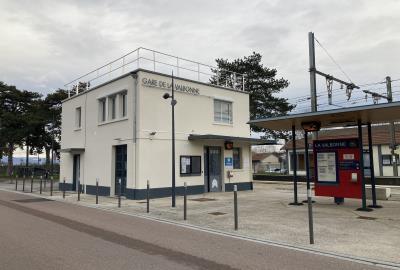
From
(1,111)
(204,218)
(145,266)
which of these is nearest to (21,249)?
(145,266)

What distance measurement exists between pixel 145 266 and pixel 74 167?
20.3 meters

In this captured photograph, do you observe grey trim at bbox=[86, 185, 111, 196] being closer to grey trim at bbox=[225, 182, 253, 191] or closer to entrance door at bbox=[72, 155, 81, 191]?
entrance door at bbox=[72, 155, 81, 191]

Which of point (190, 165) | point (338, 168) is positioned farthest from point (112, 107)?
point (338, 168)

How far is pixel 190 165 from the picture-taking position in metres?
21.3

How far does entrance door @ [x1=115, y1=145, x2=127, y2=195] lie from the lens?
20.2m

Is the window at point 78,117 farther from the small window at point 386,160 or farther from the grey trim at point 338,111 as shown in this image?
the small window at point 386,160

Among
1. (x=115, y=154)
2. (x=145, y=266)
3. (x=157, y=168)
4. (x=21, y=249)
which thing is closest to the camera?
(x=145, y=266)

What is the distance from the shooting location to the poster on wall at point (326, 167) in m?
15.1

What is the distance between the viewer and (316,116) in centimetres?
1411

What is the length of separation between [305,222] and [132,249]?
5.66 meters

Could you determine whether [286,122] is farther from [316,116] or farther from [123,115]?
[123,115]

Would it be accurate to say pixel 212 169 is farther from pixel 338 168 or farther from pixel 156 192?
pixel 338 168

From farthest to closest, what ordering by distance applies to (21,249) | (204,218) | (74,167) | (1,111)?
(1,111) → (74,167) → (204,218) → (21,249)

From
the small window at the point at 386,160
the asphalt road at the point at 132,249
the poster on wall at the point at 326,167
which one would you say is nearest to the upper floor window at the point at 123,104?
the asphalt road at the point at 132,249
